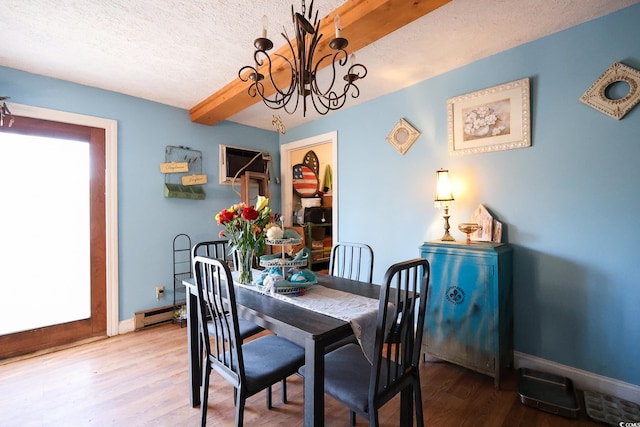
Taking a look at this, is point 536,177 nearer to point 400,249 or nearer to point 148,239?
point 400,249

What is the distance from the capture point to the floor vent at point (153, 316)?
294 cm

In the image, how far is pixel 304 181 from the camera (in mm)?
4188

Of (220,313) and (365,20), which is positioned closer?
(220,313)

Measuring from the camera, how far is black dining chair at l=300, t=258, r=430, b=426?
3.75ft

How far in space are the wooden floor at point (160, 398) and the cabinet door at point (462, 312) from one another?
0.17 meters

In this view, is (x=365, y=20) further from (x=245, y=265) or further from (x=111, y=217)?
(x=111, y=217)

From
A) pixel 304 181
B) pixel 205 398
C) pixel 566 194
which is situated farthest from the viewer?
pixel 304 181

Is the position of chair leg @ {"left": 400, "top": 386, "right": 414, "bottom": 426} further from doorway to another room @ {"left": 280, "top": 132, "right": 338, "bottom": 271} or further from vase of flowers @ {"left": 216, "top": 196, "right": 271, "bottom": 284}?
doorway to another room @ {"left": 280, "top": 132, "right": 338, "bottom": 271}

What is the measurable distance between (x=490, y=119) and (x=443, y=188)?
1.97 feet

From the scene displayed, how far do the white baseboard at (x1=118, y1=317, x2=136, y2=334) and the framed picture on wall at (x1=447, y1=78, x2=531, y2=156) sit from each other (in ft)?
11.0

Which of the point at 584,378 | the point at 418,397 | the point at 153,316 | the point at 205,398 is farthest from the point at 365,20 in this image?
Answer: the point at 153,316

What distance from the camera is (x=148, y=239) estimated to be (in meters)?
3.02

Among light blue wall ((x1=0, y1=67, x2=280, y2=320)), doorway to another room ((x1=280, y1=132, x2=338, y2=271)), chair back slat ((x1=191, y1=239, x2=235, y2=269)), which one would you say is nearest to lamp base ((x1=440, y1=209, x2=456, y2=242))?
doorway to another room ((x1=280, y1=132, x2=338, y2=271))

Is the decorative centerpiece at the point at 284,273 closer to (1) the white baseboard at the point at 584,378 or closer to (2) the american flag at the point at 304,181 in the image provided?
(1) the white baseboard at the point at 584,378
